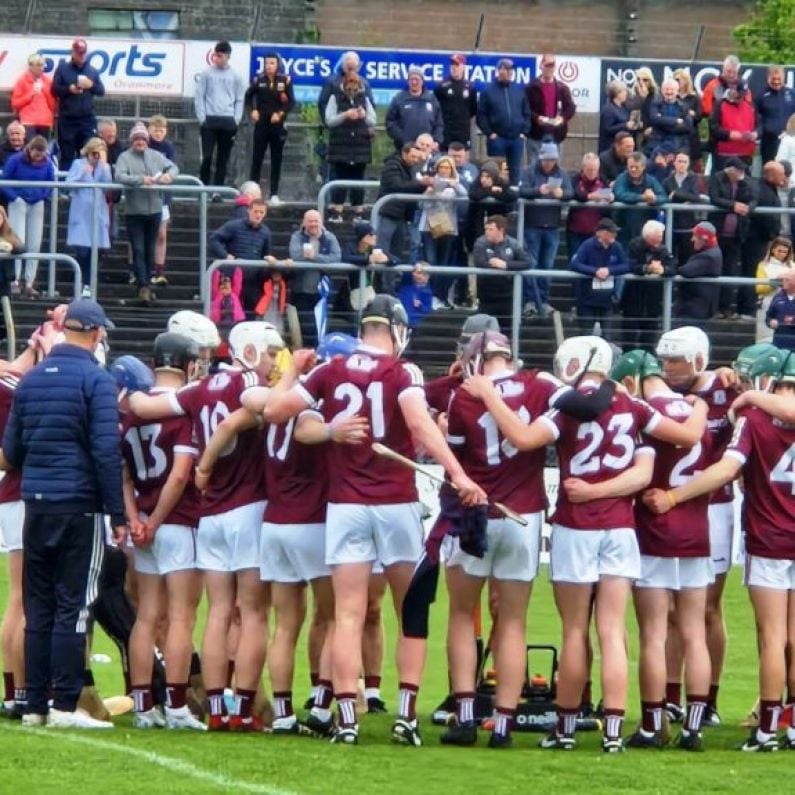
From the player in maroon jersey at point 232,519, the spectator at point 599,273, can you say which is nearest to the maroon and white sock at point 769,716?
the player in maroon jersey at point 232,519

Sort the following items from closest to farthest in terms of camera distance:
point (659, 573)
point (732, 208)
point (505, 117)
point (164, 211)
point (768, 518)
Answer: point (659, 573) → point (768, 518) → point (164, 211) → point (732, 208) → point (505, 117)

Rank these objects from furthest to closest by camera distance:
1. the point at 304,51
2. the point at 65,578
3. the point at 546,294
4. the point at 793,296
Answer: the point at 304,51 → the point at 546,294 → the point at 793,296 → the point at 65,578

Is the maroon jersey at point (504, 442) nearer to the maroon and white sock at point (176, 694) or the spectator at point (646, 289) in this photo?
the maroon and white sock at point (176, 694)

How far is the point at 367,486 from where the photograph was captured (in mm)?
12570

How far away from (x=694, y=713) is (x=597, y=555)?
1.02 m

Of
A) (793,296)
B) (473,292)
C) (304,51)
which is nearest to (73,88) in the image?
(304,51)

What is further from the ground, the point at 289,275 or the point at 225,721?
the point at 289,275

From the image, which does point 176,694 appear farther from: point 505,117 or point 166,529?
point 505,117

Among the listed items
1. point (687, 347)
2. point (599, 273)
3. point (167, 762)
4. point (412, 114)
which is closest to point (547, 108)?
point (412, 114)

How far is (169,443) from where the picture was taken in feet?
42.5

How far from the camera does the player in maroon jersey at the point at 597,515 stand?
1243cm

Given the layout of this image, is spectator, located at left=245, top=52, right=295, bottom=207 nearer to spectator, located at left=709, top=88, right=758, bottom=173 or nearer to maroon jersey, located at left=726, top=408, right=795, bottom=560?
spectator, located at left=709, top=88, right=758, bottom=173

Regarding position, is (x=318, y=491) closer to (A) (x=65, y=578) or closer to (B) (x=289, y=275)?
(A) (x=65, y=578)

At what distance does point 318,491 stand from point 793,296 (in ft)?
32.4
